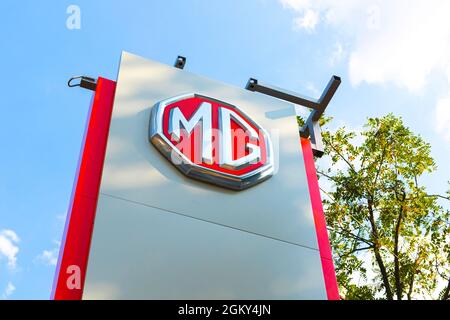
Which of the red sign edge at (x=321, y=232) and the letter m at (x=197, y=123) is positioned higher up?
the letter m at (x=197, y=123)

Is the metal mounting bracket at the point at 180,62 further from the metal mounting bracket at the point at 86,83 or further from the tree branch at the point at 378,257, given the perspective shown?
the tree branch at the point at 378,257

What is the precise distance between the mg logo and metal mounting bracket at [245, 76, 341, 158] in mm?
766

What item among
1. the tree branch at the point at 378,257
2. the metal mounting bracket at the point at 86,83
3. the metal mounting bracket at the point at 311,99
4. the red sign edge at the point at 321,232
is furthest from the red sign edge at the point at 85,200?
the tree branch at the point at 378,257

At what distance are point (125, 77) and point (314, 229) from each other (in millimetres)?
2011

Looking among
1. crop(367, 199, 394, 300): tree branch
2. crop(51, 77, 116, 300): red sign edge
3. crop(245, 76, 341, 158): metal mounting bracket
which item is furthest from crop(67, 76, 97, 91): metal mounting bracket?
crop(367, 199, 394, 300): tree branch

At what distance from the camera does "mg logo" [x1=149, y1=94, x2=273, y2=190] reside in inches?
130

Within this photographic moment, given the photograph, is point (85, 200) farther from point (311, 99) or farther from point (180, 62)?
point (311, 99)

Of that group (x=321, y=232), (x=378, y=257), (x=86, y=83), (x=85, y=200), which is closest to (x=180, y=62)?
(x=86, y=83)

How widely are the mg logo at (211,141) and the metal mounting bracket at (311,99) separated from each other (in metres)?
0.77

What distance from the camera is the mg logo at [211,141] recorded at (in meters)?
3.30

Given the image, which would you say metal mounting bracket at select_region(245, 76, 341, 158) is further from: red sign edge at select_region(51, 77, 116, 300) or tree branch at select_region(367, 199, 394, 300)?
tree branch at select_region(367, 199, 394, 300)
